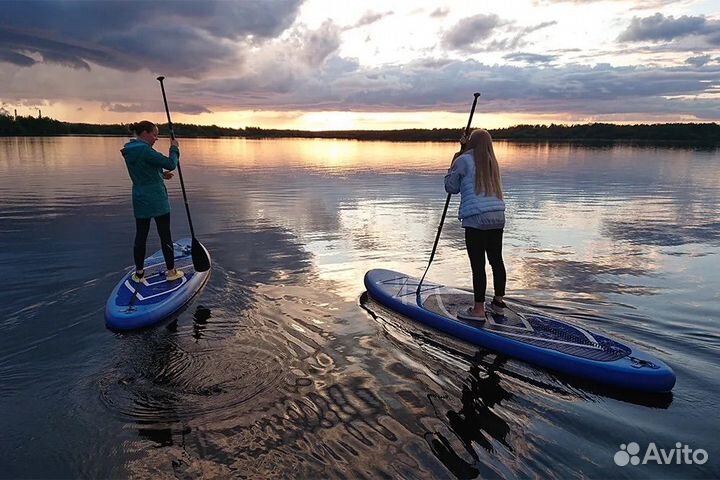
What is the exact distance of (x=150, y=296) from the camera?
288 inches

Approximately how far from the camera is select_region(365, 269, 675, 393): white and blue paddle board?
16.8 ft

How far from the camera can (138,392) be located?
4.89 meters

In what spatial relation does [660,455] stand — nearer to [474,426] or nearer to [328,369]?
[474,426]

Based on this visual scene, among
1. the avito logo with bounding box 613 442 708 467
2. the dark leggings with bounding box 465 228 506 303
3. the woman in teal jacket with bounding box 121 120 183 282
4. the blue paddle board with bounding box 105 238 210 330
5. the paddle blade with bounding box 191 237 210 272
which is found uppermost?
the woman in teal jacket with bounding box 121 120 183 282

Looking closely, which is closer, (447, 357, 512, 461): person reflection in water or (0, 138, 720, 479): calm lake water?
(0, 138, 720, 479): calm lake water

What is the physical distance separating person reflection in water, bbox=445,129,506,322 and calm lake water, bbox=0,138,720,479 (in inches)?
46.4

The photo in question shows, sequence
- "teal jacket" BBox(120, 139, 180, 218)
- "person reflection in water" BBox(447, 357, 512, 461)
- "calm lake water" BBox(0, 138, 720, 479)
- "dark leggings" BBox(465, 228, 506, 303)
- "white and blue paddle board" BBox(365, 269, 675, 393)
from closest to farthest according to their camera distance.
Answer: "calm lake water" BBox(0, 138, 720, 479), "person reflection in water" BBox(447, 357, 512, 461), "white and blue paddle board" BBox(365, 269, 675, 393), "dark leggings" BBox(465, 228, 506, 303), "teal jacket" BBox(120, 139, 180, 218)

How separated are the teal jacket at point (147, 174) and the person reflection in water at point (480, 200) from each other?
14.6 ft

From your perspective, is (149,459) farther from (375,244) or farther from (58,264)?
(375,244)

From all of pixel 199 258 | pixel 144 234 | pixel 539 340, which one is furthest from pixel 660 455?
pixel 144 234

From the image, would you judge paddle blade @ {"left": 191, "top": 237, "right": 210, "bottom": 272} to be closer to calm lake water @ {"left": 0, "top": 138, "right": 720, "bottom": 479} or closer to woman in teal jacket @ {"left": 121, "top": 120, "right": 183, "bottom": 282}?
calm lake water @ {"left": 0, "top": 138, "right": 720, "bottom": 479}

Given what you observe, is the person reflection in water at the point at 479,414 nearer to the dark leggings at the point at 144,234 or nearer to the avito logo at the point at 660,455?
the avito logo at the point at 660,455

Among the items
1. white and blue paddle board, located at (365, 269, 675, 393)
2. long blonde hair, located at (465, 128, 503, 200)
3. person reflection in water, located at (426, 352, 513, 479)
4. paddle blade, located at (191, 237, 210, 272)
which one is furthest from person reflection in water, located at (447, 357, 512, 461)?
paddle blade, located at (191, 237, 210, 272)

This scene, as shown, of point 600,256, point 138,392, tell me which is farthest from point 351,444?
point 600,256
